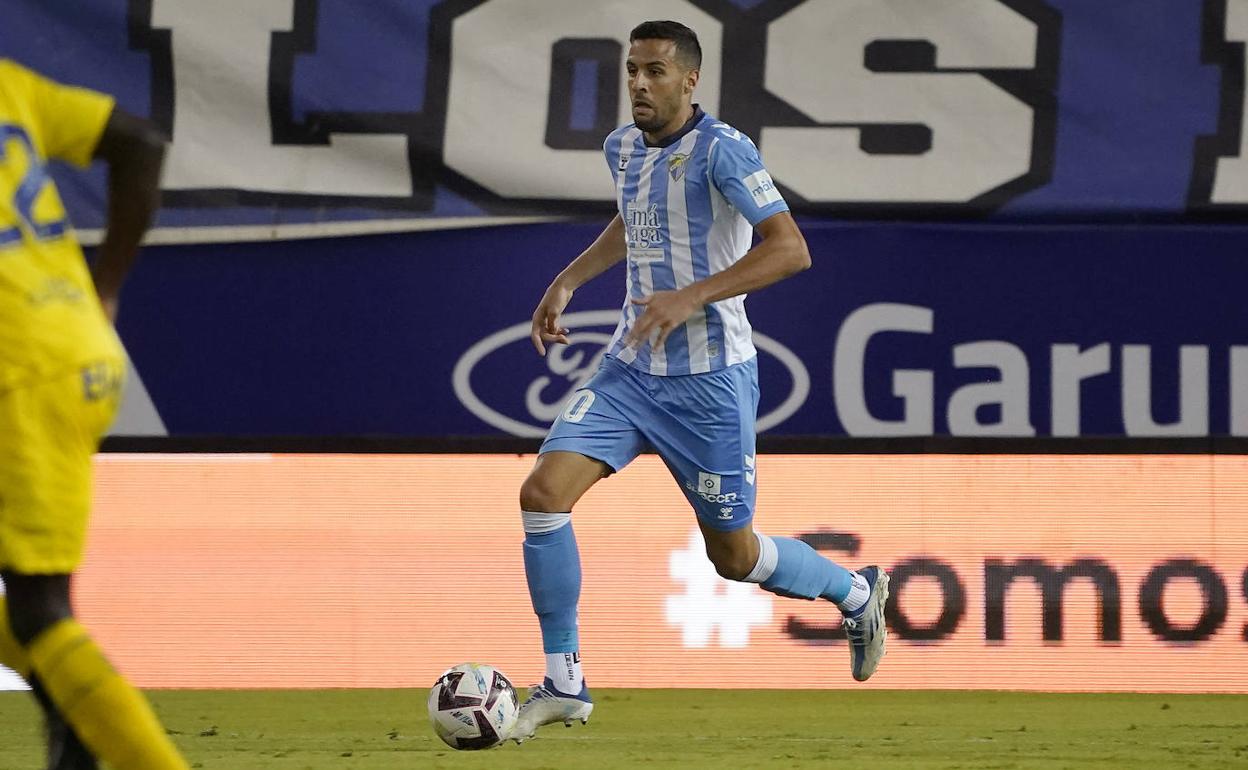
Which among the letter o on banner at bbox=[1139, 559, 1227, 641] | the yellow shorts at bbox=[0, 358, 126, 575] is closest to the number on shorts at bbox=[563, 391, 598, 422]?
the yellow shorts at bbox=[0, 358, 126, 575]

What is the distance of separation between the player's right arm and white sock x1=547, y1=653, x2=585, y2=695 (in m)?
0.86

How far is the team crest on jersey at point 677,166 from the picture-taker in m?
4.79

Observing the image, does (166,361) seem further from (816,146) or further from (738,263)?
(738,263)

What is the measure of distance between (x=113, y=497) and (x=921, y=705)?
120 inches

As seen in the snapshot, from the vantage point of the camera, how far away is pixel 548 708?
4.62 metres

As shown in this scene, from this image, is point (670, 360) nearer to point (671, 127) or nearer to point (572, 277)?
point (572, 277)

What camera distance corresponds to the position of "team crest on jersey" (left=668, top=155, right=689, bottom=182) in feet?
15.7

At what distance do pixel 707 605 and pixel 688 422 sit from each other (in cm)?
205

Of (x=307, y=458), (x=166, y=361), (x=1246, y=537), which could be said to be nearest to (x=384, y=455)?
(x=307, y=458)

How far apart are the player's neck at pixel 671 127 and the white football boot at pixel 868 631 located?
4.91 ft

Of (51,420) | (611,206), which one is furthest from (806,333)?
(51,420)

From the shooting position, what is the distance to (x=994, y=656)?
6.77m

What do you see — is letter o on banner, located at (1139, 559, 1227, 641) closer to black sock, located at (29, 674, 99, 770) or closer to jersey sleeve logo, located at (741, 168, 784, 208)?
jersey sleeve logo, located at (741, 168, 784, 208)

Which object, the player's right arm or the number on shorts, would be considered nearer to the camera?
the number on shorts
